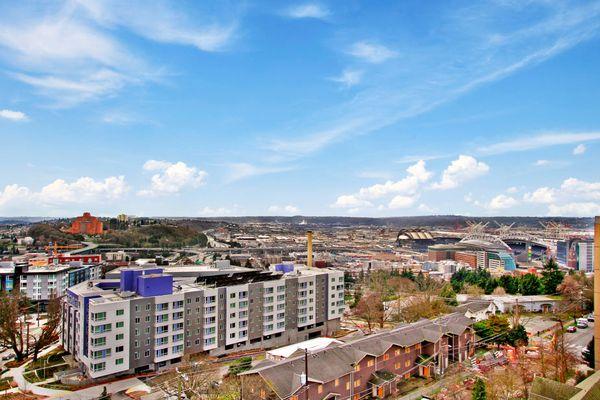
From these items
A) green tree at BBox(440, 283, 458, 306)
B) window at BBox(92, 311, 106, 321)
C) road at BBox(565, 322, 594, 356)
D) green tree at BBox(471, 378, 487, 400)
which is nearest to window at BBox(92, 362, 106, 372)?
window at BBox(92, 311, 106, 321)

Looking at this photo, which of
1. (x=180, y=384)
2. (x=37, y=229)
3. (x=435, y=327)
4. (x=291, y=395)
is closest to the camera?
(x=291, y=395)

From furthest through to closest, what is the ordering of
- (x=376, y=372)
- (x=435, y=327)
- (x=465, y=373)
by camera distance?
(x=435, y=327), (x=465, y=373), (x=376, y=372)

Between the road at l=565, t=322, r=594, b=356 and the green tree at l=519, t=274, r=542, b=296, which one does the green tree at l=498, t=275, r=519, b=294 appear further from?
the road at l=565, t=322, r=594, b=356

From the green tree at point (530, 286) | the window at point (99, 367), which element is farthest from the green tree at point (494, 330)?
the window at point (99, 367)

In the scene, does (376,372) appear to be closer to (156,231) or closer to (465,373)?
(465,373)

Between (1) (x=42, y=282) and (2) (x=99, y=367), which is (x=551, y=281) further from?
(1) (x=42, y=282)

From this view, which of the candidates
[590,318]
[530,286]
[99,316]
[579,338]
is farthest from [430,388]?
[530,286]

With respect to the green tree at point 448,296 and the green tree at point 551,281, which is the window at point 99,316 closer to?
the green tree at point 448,296

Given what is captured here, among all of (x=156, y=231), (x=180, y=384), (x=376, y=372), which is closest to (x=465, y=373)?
(x=376, y=372)
